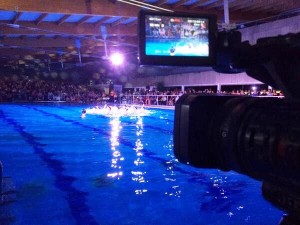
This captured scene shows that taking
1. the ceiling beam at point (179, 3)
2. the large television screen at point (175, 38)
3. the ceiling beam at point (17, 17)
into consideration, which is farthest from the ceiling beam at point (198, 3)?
the large television screen at point (175, 38)

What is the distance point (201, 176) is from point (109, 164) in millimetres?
1595

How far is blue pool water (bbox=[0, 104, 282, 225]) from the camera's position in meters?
3.56

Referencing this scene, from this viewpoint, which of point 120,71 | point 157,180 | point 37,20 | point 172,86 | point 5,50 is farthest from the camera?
point 120,71

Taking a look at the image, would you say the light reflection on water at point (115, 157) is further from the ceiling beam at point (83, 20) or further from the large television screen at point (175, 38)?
the ceiling beam at point (83, 20)

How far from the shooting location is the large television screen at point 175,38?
4.84 feet

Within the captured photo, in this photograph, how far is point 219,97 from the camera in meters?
1.43

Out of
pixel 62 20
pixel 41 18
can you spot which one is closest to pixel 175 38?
pixel 41 18

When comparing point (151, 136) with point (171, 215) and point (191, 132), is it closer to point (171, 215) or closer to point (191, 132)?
point (171, 215)

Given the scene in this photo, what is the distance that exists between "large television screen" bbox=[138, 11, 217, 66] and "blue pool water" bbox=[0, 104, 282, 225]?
7.18 feet

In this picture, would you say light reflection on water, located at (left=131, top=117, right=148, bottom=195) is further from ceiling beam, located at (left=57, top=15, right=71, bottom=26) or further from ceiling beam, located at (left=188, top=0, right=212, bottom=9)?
ceiling beam, located at (left=57, top=15, right=71, bottom=26)

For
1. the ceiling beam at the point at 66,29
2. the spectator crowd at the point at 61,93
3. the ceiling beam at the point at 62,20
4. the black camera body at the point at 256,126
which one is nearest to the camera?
the black camera body at the point at 256,126

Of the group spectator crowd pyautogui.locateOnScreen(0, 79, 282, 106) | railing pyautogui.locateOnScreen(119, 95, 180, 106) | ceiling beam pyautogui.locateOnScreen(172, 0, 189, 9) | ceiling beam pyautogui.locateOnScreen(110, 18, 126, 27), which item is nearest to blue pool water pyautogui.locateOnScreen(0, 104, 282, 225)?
ceiling beam pyautogui.locateOnScreen(172, 0, 189, 9)

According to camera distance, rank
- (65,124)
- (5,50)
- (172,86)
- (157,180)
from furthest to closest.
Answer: (172,86) < (5,50) < (65,124) < (157,180)

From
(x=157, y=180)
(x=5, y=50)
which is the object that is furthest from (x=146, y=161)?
(x=5, y=50)
